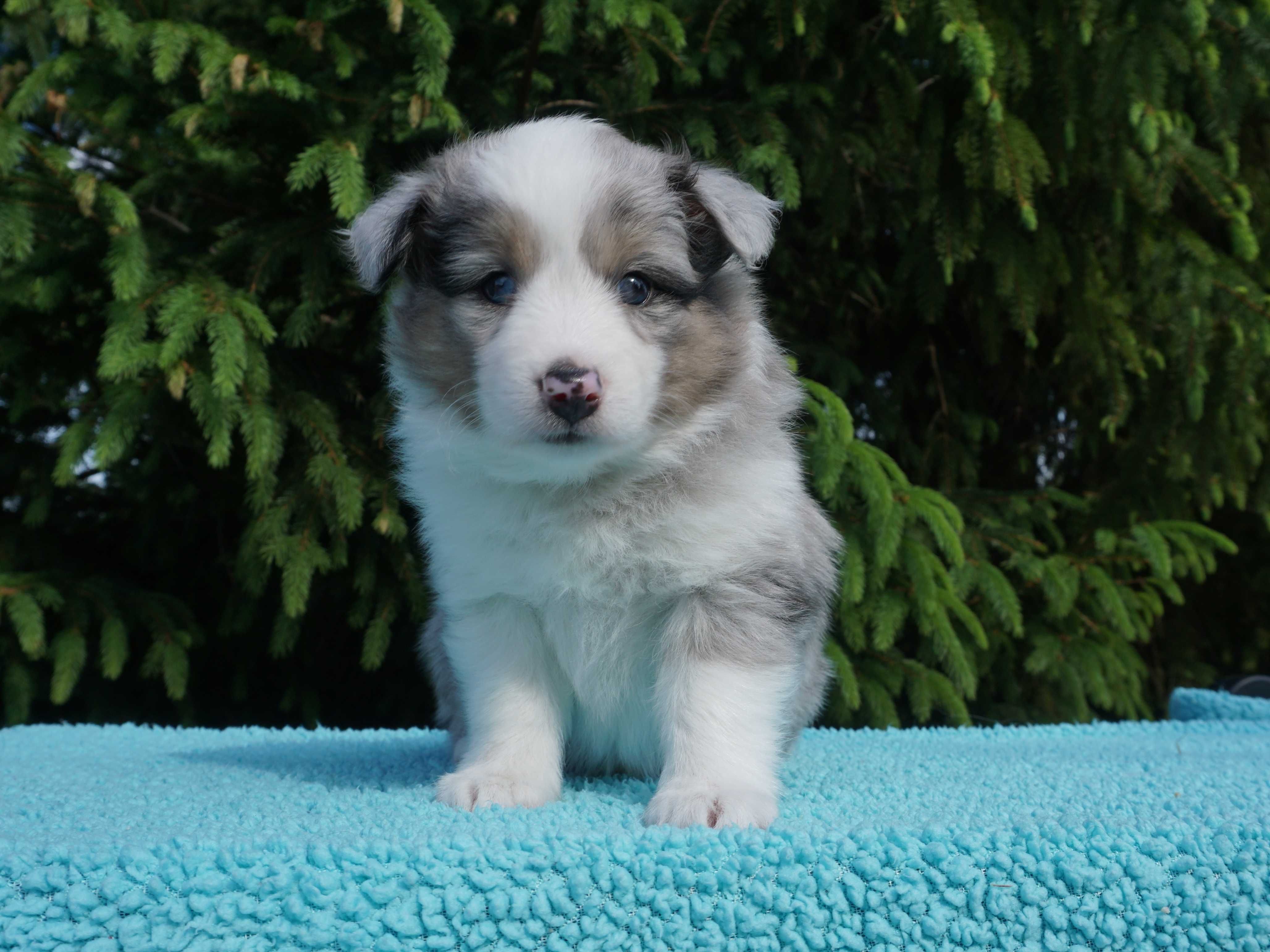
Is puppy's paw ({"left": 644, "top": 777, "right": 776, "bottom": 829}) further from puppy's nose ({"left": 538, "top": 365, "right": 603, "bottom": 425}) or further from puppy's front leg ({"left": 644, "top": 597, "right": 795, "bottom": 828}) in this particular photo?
puppy's nose ({"left": 538, "top": 365, "right": 603, "bottom": 425})

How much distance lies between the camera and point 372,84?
3992 millimetres

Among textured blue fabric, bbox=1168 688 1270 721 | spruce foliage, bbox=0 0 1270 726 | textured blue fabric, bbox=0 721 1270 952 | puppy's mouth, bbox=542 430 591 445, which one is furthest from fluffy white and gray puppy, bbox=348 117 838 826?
textured blue fabric, bbox=1168 688 1270 721

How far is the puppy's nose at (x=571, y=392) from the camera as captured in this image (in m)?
2.15

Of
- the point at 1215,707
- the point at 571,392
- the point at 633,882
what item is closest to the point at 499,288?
the point at 571,392

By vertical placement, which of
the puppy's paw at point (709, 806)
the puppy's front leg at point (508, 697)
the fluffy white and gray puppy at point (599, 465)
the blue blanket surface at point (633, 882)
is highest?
the fluffy white and gray puppy at point (599, 465)

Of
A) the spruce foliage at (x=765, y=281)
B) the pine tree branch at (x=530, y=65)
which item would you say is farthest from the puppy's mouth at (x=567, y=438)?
the pine tree branch at (x=530, y=65)

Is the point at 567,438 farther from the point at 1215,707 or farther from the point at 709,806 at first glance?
the point at 1215,707

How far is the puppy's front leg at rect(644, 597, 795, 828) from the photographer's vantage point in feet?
7.55

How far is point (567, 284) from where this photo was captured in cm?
234

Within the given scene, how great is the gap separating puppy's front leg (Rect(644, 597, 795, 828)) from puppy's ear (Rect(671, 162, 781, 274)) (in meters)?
0.82

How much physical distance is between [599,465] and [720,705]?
612 millimetres

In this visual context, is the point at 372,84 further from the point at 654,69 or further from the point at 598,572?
the point at 598,572

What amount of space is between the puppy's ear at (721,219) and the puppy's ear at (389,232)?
638 mm

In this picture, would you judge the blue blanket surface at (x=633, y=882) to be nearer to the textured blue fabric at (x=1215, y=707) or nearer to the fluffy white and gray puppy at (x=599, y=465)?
the fluffy white and gray puppy at (x=599, y=465)
